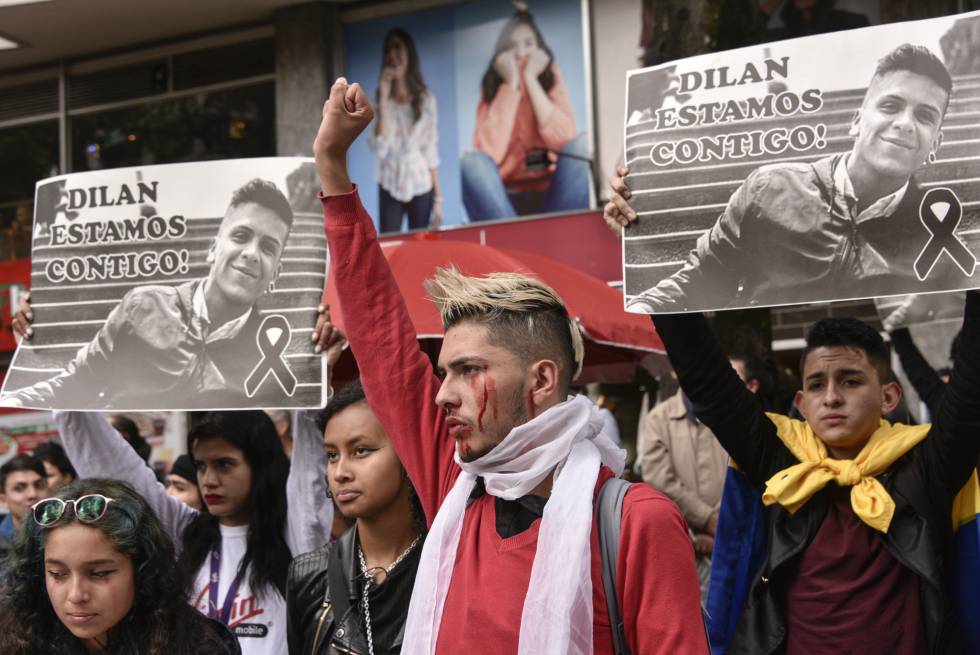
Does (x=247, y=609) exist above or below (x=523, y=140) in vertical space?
below

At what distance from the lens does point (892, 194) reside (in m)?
3.30

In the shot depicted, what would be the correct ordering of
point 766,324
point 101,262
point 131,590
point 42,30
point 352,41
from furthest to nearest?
1. point 42,30
2. point 352,41
3. point 766,324
4. point 101,262
5. point 131,590

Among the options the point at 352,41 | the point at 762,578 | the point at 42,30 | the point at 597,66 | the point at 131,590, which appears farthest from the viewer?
the point at 42,30

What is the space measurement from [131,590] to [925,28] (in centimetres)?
257

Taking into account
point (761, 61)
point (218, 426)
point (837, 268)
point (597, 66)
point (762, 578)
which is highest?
point (597, 66)

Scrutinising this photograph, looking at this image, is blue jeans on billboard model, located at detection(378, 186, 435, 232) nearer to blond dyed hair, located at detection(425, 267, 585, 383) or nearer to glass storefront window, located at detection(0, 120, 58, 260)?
glass storefront window, located at detection(0, 120, 58, 260)

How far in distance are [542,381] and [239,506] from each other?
6.70 ft

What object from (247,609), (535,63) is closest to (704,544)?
(247,609)

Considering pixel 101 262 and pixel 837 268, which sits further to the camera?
pixel 101 262

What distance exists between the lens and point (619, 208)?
136 inches

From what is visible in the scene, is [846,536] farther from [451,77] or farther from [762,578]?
[451,77]

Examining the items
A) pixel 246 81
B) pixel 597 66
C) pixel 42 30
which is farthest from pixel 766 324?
pixel 42 30

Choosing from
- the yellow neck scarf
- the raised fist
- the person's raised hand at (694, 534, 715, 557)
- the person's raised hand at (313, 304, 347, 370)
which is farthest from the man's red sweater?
the person's raised hand at (694, 534, 715, 557)

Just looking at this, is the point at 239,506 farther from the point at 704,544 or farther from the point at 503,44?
the point at 503,44
